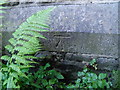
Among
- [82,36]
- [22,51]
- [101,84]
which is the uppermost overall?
[82,36]

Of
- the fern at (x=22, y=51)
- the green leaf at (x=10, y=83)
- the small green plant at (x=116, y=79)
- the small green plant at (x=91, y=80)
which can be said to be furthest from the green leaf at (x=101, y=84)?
the green leaf at (x=10, y=83)

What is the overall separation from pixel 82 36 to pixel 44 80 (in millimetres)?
656

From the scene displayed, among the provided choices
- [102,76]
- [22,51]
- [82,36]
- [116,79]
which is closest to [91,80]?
[102,76]

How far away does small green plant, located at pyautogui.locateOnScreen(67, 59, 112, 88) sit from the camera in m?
2.03

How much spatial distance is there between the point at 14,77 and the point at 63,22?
857 millimetres

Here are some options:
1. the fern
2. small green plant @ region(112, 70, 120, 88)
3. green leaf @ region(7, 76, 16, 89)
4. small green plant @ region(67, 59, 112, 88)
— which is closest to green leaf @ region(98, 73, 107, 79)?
small green plant @ region(67, 59, 112, 88)

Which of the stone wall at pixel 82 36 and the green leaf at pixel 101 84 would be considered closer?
the green leaf at pixel 101 84

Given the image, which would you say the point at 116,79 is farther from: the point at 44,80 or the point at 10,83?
the point at 10,83

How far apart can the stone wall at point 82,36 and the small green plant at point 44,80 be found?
0.59ft

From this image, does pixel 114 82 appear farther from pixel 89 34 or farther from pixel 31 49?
pixel 31 49

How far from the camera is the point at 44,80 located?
7.14 feet

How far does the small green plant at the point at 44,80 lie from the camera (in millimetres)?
2152

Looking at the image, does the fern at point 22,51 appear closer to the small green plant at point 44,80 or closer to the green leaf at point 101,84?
the small green plant at point 44,80

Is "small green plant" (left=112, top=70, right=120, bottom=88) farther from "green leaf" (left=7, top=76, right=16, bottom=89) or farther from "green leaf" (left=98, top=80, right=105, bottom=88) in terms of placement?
"green leaf" (left=7, top=76, right=16, bottom=89)
